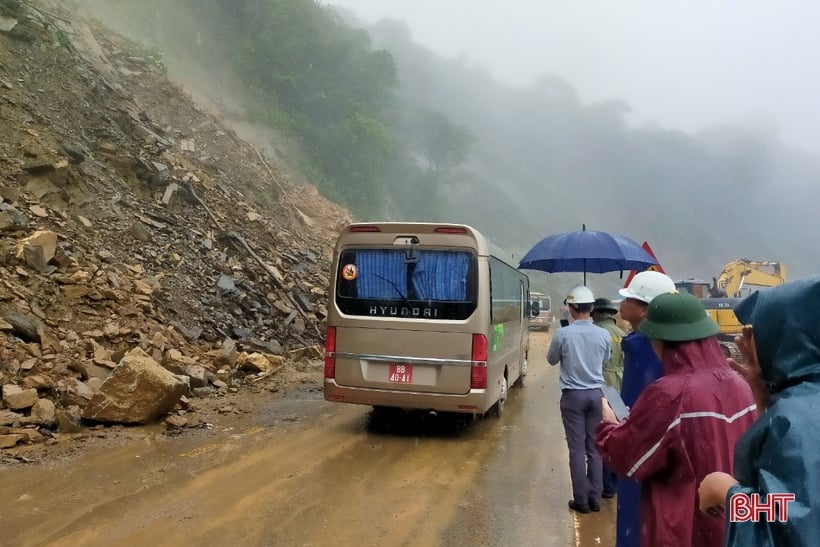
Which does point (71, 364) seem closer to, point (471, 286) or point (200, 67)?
point (471, 286)

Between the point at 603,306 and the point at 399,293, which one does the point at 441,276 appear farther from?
the point at 603,306

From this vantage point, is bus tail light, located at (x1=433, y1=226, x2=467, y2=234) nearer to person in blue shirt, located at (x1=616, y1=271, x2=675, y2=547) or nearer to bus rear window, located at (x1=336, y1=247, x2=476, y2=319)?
bus rear window, located at (x1=336, y1=247, x2=476, y2=319)

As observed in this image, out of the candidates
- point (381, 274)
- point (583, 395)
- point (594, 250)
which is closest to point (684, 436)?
point (583, 395)

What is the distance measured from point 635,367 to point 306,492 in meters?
3.28

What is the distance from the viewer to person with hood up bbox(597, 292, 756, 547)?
212cm

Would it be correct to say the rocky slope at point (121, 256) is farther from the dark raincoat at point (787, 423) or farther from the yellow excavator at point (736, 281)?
the yellow excavator at point (736, 281)

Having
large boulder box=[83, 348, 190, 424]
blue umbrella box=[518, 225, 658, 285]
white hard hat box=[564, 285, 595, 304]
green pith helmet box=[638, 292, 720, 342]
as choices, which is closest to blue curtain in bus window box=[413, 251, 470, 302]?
blue umbrella box=[518, 225, 658, 285]

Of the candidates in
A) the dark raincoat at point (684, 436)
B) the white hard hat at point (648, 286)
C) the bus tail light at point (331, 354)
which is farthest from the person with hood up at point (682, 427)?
the bus tail light at point (331, 354)

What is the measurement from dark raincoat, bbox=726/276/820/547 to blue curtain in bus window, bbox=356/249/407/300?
5.80 metres

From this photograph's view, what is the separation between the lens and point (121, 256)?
11125 millimetres

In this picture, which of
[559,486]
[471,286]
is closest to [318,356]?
[471,286]

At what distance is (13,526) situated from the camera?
4.24 metres

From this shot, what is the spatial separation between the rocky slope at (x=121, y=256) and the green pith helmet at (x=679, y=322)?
21.0 feet

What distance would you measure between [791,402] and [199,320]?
11153 millimetres
